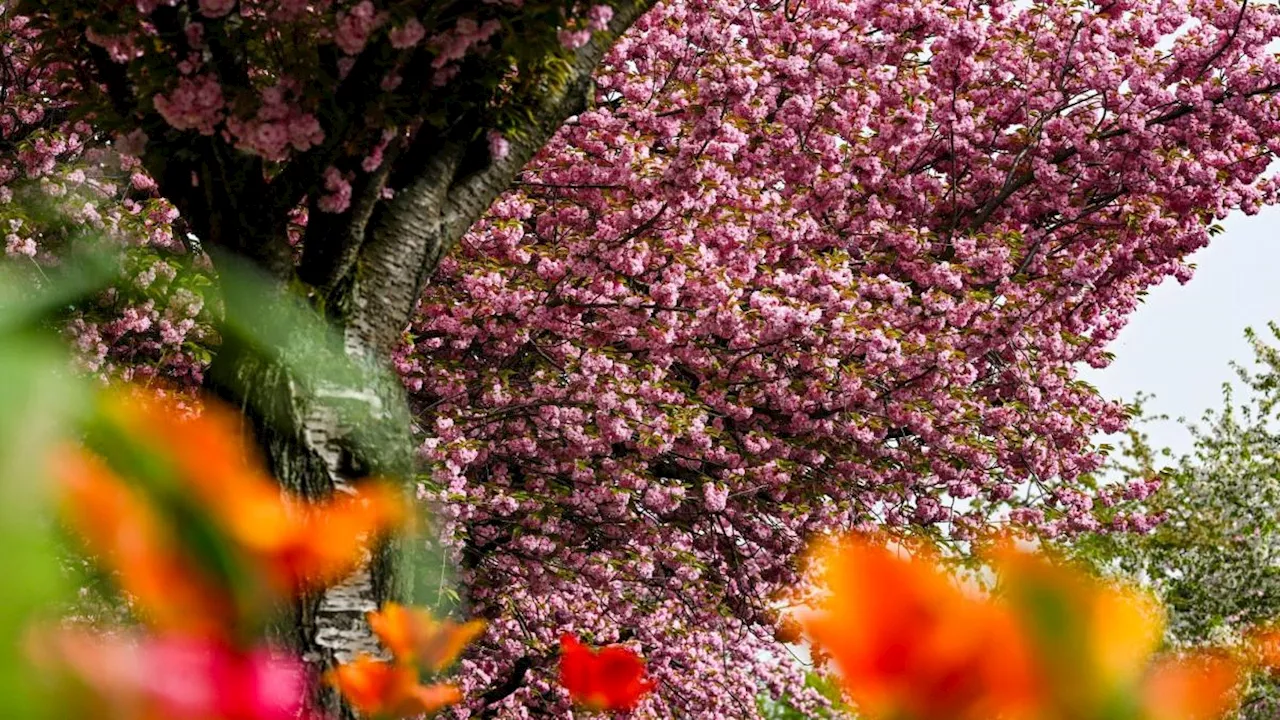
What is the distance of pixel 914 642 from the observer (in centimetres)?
52

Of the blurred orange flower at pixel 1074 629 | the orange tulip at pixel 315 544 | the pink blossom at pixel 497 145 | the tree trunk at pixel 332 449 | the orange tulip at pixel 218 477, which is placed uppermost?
the pink blossom at pixel 497 145

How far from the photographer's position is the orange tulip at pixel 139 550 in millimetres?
486

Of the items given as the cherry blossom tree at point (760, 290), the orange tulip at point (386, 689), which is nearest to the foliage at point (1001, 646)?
the orange tulip at point (386, 689)

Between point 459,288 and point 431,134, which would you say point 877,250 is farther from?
point 431,134

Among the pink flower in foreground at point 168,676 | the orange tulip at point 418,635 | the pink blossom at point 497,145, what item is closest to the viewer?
the pink flower in foreground at point 168,676

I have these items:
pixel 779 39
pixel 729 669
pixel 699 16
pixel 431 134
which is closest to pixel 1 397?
pixel 431 134

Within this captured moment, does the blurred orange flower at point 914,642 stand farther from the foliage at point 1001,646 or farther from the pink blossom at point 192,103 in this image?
the pink blossom at point 192,103

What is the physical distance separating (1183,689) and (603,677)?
145 centimetres

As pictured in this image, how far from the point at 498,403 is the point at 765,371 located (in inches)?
88.9

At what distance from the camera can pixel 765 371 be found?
37.1 feet

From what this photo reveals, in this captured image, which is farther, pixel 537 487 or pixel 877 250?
pixel 877 250

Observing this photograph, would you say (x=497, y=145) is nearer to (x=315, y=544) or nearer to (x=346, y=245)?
(x=346, y=245)

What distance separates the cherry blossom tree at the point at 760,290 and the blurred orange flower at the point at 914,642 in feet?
27.1

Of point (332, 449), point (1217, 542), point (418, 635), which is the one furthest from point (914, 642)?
point (1217, 542)
